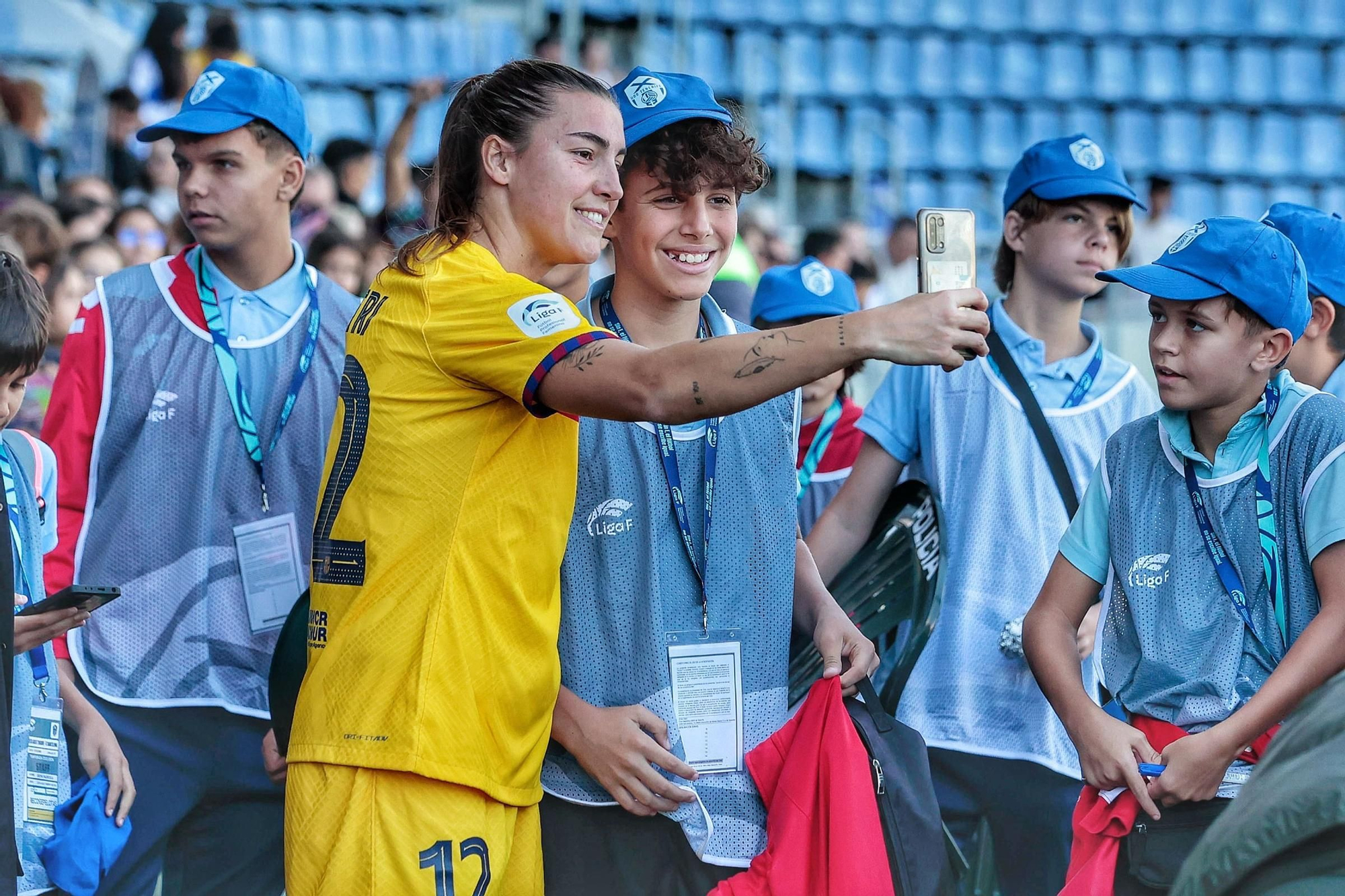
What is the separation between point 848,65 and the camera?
15.5 metres

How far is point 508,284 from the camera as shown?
2246 mm

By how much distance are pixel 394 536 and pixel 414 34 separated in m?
12.8

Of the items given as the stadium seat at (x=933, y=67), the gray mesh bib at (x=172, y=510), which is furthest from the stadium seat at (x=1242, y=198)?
the gray mesh bib at (x=172, y=510)

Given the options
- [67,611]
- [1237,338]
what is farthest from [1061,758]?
[67,611]

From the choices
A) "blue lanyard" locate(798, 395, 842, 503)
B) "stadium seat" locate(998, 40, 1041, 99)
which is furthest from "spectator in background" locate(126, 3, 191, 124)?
"stadium seat" locate(998, 40, 1041, 99)

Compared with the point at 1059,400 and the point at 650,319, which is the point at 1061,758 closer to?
the point at 1059,400

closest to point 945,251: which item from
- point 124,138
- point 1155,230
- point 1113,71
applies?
point 124,138

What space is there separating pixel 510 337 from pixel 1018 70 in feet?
48.7

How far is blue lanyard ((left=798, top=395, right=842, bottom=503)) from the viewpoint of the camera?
4.15m

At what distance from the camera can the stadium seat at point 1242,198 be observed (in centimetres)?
1510

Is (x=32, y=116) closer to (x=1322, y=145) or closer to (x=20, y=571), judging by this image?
(x=20, y=571)

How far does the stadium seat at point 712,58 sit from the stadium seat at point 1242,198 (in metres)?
5.28

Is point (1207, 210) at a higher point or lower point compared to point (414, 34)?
lower

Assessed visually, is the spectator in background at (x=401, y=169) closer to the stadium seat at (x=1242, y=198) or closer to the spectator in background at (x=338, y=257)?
the spectator in background at (x=338, y=257)
